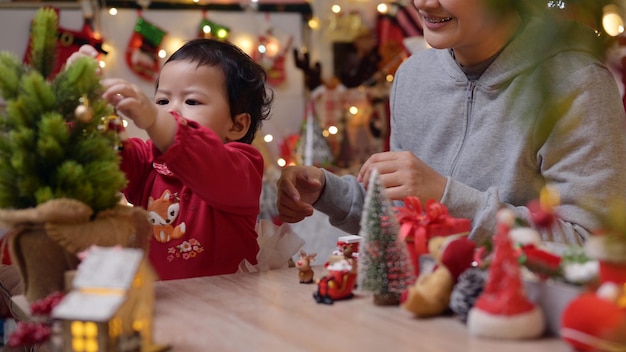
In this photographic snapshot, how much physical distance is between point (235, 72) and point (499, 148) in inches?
22.1

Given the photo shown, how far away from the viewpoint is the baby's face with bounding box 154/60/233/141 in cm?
142

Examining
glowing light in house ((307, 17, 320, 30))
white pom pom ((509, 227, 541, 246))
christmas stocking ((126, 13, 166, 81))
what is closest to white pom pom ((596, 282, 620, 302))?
white pom pom ((509, 227, 541, 246))

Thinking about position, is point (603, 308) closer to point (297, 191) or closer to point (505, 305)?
point (505, 305)

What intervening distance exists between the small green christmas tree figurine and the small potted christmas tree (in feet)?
1.02

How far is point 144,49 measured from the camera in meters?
3.20

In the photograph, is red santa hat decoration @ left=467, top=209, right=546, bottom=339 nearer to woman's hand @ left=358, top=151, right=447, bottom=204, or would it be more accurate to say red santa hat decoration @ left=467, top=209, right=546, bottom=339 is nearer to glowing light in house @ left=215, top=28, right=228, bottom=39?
woman's hand @ left=358, top=151, right=447, bottom=204

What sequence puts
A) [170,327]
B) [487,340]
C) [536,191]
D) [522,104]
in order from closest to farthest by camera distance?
[522,104], [487,340], [170,327], [536,191]

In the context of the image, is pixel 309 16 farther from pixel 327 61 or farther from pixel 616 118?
pixel 616 118

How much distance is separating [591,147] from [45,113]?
2.99 feet

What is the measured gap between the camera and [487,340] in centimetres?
73

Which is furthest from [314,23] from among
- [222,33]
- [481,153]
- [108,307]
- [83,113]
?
[108,307]

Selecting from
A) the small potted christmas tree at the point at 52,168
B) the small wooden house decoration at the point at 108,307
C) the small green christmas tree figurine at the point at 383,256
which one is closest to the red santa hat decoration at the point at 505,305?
the small green christmas tree figurine at the point at 383,256

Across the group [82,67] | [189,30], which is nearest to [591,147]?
[82,67]

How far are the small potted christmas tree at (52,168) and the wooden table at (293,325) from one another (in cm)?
14
